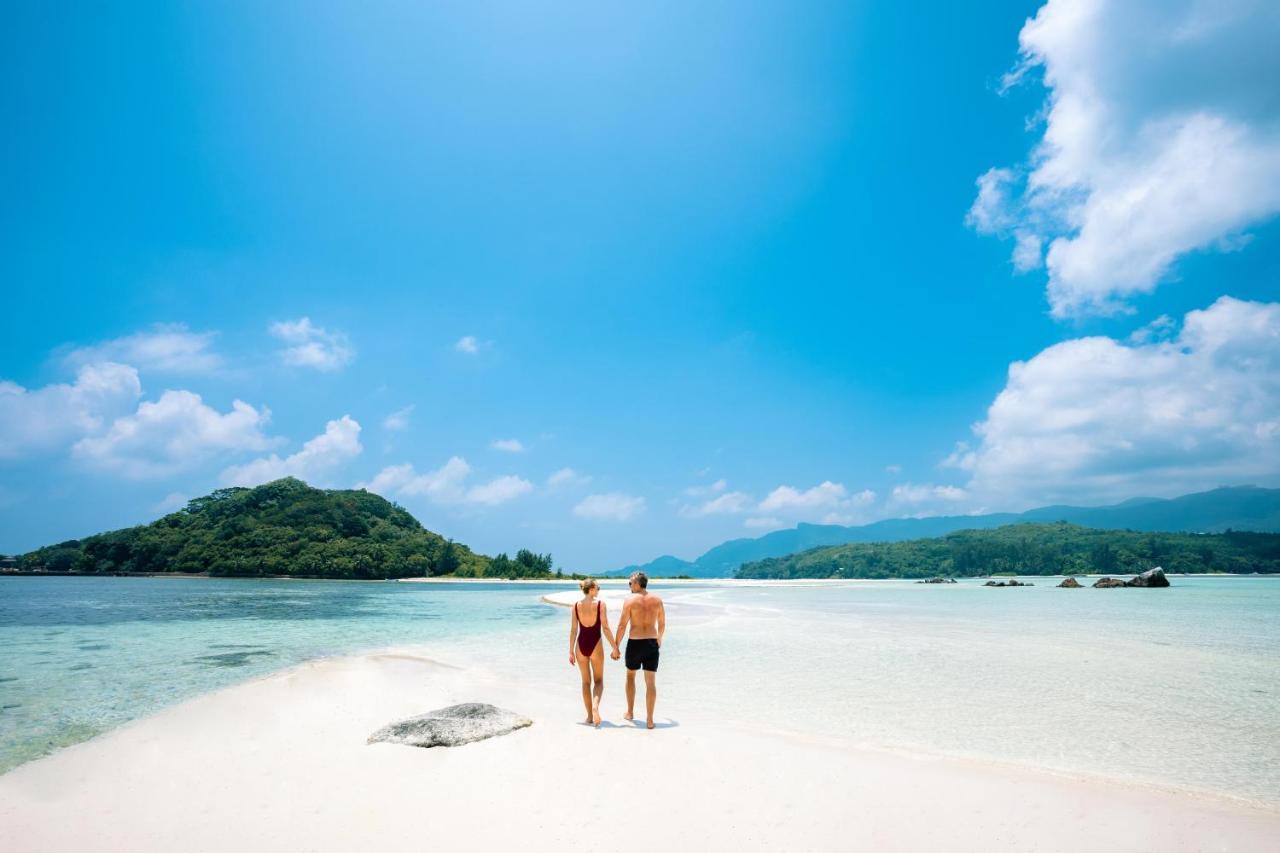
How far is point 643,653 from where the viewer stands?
8.77 metres

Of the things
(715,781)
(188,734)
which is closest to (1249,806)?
(715,781)

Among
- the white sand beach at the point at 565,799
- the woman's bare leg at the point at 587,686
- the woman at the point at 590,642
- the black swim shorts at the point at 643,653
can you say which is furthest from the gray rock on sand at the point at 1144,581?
the woman's bare leg at the point at 587,686

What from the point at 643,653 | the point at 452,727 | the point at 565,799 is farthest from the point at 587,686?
the point at 565,799

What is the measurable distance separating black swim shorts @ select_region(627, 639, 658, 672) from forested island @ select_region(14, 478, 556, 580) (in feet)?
365

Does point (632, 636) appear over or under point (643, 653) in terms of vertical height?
over

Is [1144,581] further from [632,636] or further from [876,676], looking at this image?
[632,636]

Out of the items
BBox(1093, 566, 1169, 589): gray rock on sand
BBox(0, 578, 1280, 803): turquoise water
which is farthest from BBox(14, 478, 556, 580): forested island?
BBox(1093, 566, 1169, 589): gray rock on sand

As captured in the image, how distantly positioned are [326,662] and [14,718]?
19.5 feet

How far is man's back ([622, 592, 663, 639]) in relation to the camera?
28.5 feet

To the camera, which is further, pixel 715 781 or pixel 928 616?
pixel 928 616

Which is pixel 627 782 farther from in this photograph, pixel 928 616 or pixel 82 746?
pixel 928 616

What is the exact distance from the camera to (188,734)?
8.34 metres

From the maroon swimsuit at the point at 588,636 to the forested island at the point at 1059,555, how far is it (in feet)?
549

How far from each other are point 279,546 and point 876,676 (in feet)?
384
